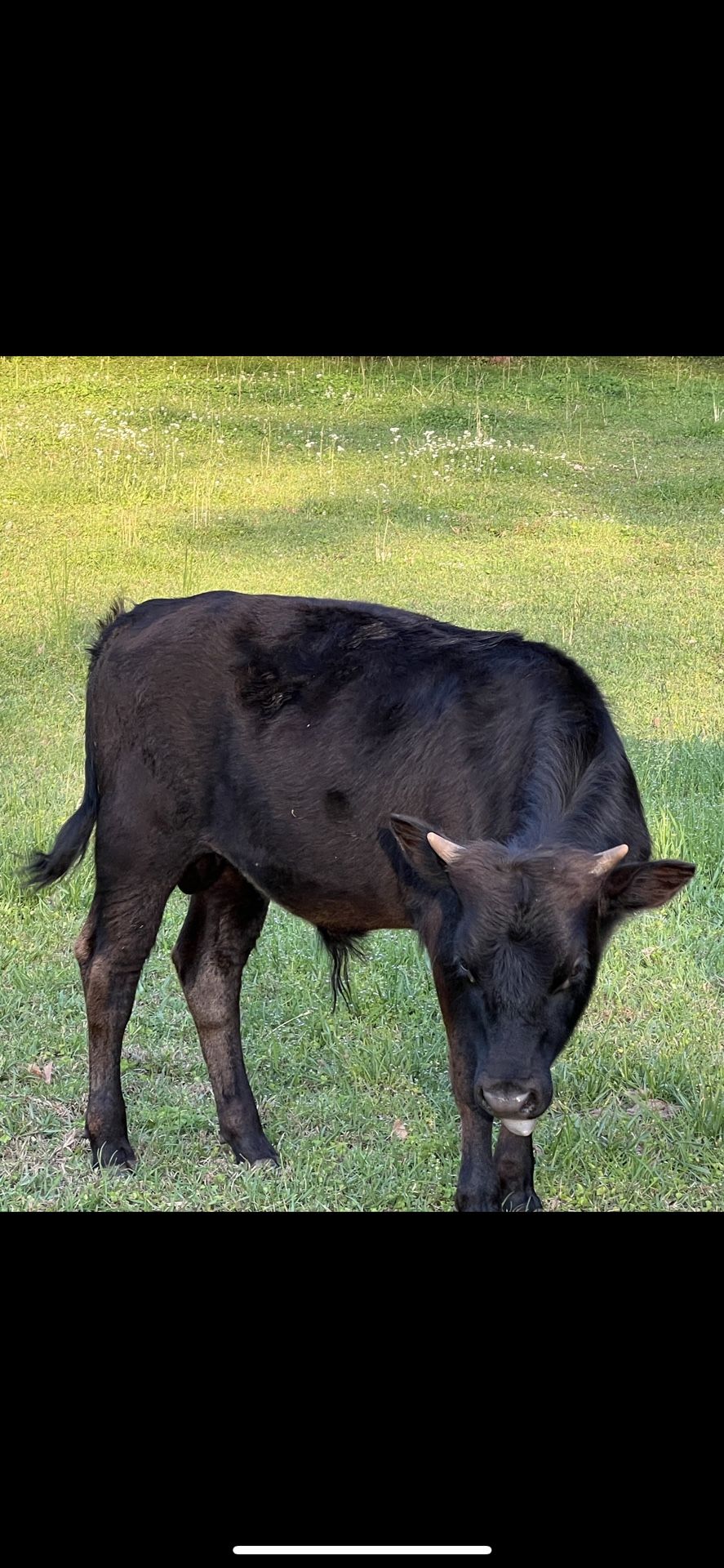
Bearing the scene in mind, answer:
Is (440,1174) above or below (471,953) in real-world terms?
below

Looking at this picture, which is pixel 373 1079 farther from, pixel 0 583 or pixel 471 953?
pixel 0 583

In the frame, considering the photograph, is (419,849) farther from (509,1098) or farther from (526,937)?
(509,1098)

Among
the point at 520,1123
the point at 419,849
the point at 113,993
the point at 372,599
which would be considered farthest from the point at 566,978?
the point at 372,599

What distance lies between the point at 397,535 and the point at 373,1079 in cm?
873

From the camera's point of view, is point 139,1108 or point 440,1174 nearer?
point 440,1174

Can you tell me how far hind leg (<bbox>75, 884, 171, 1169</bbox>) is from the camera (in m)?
5.32

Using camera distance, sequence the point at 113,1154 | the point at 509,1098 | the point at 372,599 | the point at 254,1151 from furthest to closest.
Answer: the point at 372,599 < the point at 254,1151 < the point at 113,1154 < the point at 509,1098

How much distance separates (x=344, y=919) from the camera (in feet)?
16.9

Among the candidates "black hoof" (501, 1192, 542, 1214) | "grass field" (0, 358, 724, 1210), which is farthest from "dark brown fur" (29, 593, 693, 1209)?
"grass field" (0, 358, 724, 1210)

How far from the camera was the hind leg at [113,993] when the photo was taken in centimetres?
532

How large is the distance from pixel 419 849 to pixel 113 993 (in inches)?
60.8

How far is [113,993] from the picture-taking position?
5359 mm

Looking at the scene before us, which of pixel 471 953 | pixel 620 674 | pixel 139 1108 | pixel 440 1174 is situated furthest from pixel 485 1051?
pixel 620 674

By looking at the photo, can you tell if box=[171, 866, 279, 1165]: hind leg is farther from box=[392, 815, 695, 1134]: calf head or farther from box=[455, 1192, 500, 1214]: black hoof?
box=[392, 815, 695, 1134]: calf head
